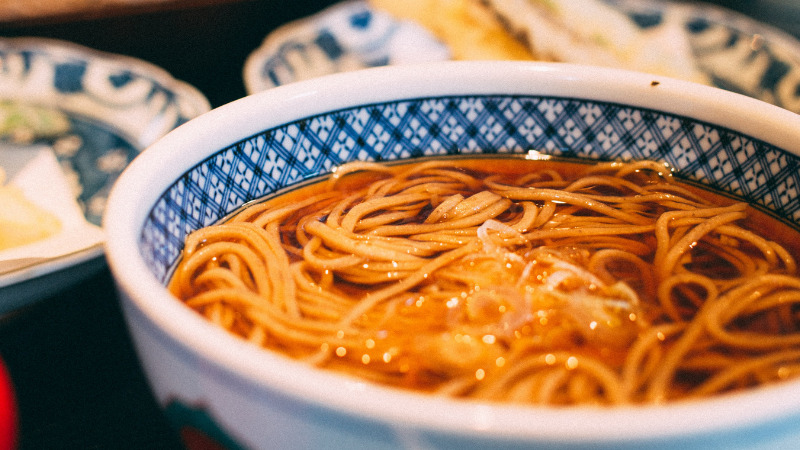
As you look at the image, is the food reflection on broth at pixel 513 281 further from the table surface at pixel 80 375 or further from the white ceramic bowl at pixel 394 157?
the table surface at pixel 80 375

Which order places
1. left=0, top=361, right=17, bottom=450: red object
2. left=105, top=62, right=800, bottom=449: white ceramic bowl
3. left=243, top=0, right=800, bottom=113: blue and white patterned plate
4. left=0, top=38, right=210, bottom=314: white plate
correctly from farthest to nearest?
left=243, top=0, right=800, bottom=113: blue and white patterned plate
left=0, top=38, right=210, bottom=314: white plate
left=0, top=361, right=17, bottom=450: red object
left=105, top=62, right=800, bottom=449: white ceramic bowl

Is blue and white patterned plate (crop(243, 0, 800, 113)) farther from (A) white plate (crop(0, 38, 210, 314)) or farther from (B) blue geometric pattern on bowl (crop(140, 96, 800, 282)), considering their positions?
(B) blue geometric pattern on bowl (crop(140, 96, 800, 282))

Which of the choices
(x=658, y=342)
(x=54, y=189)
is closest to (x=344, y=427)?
(x=658, y=342)

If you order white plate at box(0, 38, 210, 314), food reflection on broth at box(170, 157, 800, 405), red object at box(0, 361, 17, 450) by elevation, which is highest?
food reflection on broth at box(170, 157, 800, 405)

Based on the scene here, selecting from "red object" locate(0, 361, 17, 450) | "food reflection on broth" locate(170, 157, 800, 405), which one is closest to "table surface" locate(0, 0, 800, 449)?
"red object" locate(0, 361, 17, 450)

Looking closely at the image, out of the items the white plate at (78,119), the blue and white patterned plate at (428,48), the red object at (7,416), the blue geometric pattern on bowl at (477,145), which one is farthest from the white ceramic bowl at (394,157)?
the blue and white patterned plate at (428,48)

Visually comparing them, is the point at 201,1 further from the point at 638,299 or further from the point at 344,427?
the point at 344,427
